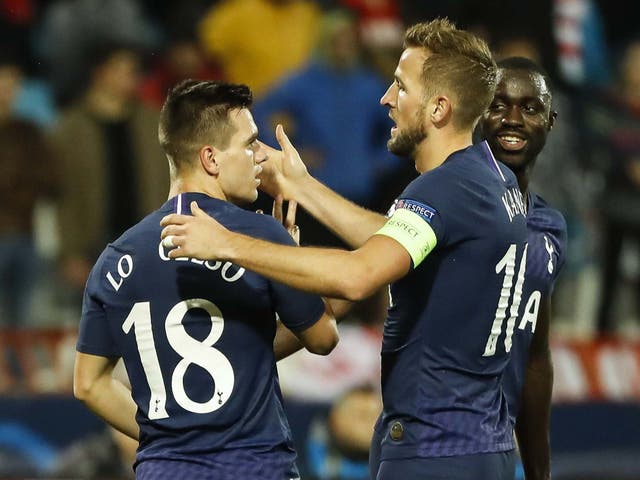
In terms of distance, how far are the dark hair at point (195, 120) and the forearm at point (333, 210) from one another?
0.71 metres

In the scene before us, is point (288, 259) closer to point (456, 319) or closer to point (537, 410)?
point (456, 319)

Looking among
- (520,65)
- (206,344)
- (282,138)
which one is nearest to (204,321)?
(206,344)

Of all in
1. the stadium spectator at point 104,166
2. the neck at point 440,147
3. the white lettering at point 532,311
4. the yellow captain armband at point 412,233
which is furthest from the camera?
the stadium spectator at point 104,166

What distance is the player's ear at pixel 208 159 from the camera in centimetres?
392

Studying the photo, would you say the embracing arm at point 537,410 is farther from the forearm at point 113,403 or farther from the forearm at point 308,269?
the forearm at point 113,403

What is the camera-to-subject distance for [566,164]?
963cm

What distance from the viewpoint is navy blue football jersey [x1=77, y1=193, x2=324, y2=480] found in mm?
3801

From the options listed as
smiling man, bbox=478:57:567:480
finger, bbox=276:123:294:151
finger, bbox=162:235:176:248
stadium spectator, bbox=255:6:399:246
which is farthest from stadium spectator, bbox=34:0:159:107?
finger, bbox=162:235:176:248

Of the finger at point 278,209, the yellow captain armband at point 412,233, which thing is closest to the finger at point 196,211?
the yellow captain armband at point 412,233

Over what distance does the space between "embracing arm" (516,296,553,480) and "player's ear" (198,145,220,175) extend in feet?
4.76

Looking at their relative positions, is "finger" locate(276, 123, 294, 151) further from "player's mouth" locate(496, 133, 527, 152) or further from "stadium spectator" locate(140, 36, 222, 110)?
"stadium spectator" locate(140, 36, 222, 110)

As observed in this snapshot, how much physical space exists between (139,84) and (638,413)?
414 cm

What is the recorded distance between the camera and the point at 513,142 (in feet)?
15.1

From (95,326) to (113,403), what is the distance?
0.30 m
